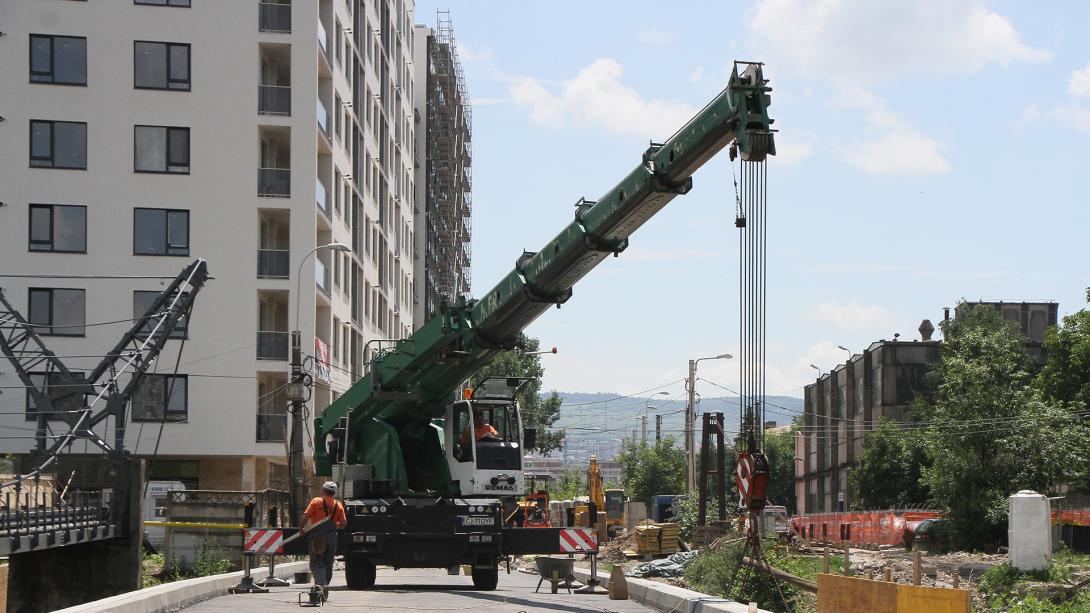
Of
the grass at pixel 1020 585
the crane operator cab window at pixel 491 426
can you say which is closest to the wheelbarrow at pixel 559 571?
the crane operator cab window at pixel 491 426

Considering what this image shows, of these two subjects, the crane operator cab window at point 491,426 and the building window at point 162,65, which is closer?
the crane operator cab window at point 491,426

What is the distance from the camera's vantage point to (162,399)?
1922 inches

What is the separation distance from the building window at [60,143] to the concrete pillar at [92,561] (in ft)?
69.7

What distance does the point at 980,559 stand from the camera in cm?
4312

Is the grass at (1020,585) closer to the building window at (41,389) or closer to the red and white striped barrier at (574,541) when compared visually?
the red and white striped barrier at (574,541)

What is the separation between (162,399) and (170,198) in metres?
6.91

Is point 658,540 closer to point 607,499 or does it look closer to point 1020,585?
point 1020,585

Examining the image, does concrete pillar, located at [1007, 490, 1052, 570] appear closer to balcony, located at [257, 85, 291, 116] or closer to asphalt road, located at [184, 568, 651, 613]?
asphalt road, located at [184, 568, 651, 613]

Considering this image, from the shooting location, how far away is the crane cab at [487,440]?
23109mm

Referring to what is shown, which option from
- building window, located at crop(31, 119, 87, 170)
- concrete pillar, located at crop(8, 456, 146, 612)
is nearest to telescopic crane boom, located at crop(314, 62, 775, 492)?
concrete pillar, located at crop(8, 456, 146, 612)

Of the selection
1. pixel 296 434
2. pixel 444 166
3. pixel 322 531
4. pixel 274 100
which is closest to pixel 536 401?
pixel 444 166

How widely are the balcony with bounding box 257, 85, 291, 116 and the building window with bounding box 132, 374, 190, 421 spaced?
31.8ft

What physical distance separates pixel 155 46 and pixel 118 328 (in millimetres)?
9854

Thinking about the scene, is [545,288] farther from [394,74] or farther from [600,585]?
[394,74]
